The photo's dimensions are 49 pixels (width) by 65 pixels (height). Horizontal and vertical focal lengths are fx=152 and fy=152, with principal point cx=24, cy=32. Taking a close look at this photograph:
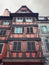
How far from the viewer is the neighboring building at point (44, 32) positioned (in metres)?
19.2

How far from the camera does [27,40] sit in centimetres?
1966

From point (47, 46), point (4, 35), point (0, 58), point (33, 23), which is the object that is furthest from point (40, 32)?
point (0, 58)

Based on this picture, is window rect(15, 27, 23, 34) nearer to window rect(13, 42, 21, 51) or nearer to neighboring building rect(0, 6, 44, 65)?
neighboring building rect(0, 6, 44, 65)

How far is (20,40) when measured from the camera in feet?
64.7

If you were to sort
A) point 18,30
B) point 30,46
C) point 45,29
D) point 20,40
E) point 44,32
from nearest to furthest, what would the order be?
point 30,46, point 20,40, point 18,30, point 44,32, point 45,29

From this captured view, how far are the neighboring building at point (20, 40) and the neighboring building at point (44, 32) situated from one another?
3.07ft

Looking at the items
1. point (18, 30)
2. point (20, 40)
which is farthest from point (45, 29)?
point (20, 40)

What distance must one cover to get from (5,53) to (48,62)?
5.28 meters

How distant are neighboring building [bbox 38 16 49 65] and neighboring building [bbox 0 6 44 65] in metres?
0.94

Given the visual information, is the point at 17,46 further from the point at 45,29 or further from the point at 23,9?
the point at 23,9

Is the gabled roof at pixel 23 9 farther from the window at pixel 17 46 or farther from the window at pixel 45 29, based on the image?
the window at pixel 17 46

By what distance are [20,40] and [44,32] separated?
464 centimetres

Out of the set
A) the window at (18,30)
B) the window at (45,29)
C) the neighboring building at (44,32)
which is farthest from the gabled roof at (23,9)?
the window at (18,30)

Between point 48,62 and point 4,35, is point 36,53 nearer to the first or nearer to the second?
point 48,62
